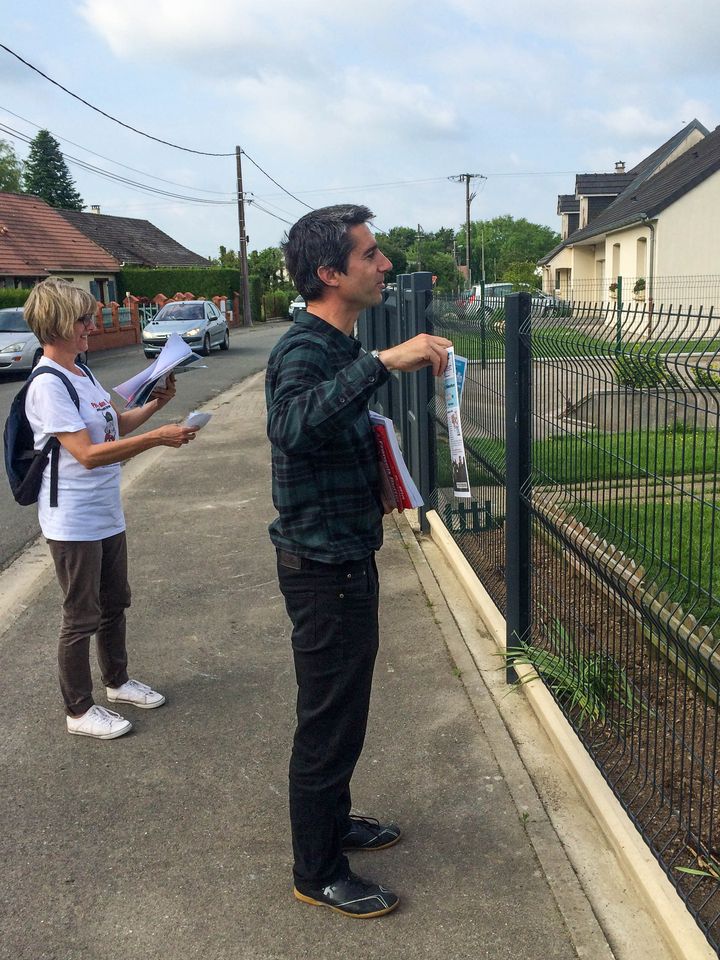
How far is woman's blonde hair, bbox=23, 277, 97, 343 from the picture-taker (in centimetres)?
338

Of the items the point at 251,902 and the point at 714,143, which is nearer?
the point at 251,902

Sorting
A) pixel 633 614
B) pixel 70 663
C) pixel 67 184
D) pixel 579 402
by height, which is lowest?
pixel 70 663

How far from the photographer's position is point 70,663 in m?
3.67

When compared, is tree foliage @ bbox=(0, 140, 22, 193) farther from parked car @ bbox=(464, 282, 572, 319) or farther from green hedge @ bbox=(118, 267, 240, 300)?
parked car @ bbox=(464, 282, 572, 319)

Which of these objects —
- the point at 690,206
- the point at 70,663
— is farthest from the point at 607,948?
the point at 690,206

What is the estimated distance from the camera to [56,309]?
11.1 ft

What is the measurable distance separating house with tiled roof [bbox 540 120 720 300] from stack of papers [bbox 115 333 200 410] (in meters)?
23.1

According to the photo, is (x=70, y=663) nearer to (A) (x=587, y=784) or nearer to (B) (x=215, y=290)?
(A) (x=587, y=784)

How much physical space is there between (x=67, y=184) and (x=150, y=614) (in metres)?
83.5

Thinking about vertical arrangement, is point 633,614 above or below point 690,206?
below

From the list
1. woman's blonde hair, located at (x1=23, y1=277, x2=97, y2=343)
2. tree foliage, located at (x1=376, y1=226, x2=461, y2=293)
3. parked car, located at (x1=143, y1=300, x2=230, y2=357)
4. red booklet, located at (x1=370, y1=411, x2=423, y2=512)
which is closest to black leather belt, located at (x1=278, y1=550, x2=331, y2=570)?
red booklet, located at (x1=370, y1=411, x2=423, y2=512)

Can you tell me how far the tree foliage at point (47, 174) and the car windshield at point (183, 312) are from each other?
2238 inches

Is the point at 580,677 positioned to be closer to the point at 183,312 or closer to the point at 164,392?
the point at 164,392

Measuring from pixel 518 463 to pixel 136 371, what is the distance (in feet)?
58.2
